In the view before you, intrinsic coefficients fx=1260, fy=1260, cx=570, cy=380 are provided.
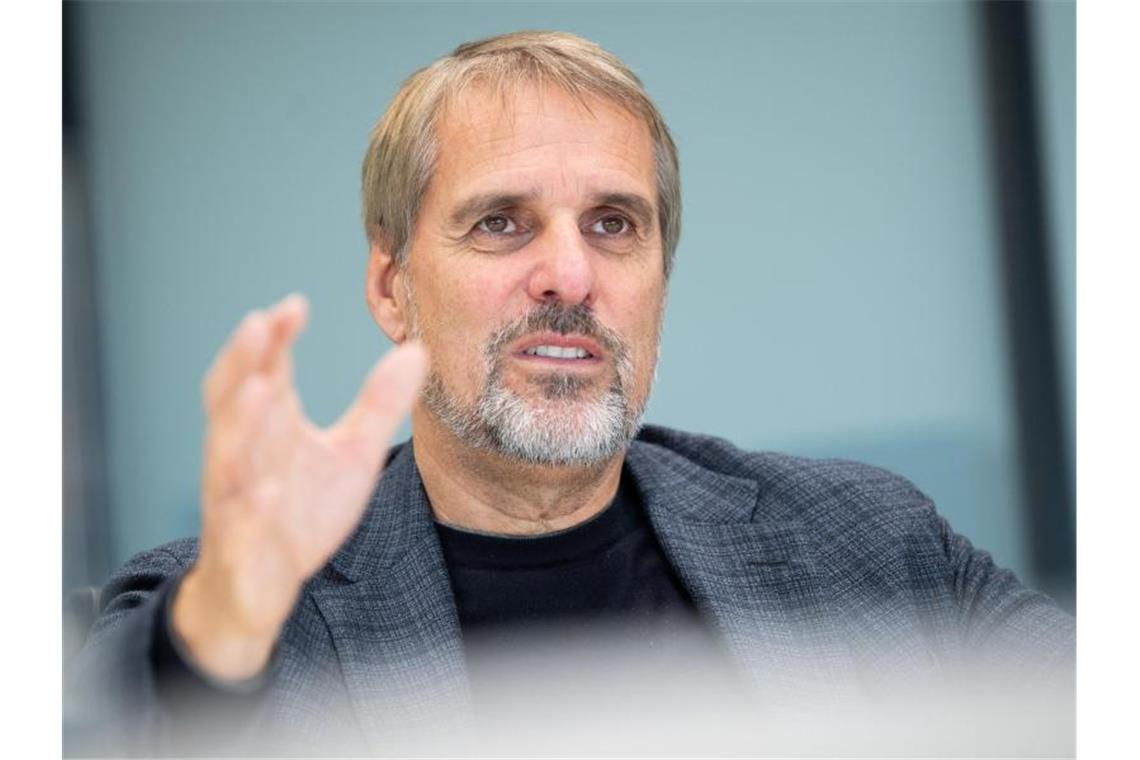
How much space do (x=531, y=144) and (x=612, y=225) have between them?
0.46ft

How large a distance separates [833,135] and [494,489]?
2.01 feet

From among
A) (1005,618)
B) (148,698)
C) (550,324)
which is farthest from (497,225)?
(1005,618)

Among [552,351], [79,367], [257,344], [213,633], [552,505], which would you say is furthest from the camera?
[552,505]

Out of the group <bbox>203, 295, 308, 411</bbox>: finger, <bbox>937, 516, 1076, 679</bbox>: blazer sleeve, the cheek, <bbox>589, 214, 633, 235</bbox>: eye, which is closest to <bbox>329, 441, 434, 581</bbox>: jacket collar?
the cheek

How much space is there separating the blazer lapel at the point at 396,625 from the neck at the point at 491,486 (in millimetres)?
63

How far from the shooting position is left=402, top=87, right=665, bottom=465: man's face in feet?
4.66

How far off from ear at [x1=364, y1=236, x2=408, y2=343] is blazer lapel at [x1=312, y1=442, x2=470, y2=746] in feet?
0.69

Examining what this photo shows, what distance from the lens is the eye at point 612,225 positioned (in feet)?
4.88

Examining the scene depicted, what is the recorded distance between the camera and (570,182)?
1.43m

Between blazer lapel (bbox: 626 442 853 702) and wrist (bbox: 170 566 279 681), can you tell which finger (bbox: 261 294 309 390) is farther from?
blazer lapel (bbox: 626 442 853 702)

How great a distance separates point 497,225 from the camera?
1.45 meters

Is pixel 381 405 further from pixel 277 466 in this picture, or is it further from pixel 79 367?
pixel 79 367
